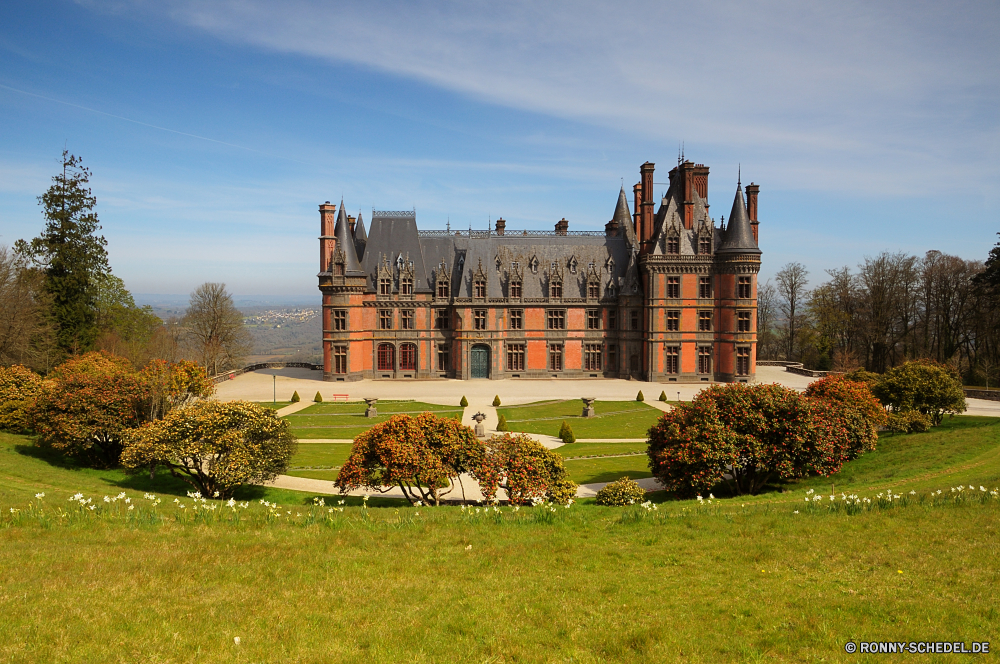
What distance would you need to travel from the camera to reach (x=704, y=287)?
61250 mm

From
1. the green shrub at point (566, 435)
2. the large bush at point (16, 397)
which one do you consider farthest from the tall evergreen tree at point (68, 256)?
the green shrub at point (566, 435)

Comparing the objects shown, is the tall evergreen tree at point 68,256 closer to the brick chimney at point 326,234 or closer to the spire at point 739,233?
the brick chimney at point 326,234

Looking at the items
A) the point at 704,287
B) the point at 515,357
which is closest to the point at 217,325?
the point at 515,357

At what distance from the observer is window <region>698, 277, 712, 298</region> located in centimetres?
6112

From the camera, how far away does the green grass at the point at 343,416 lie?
39.8 meters

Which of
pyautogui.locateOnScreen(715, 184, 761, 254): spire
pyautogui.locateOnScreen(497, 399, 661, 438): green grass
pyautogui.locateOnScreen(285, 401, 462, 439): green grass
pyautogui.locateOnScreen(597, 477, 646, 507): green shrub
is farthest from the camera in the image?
pyautogui.locateOnScreen(715, 184, 761, 254): spire

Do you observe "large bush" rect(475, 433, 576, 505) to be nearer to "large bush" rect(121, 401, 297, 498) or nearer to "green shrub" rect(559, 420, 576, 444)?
"large bush" rect(121, 401, 297, 498)

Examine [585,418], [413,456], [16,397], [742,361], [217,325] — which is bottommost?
[585,418]

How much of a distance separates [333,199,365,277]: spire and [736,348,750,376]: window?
1495 inches

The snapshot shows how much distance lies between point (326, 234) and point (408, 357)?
14.9 meters

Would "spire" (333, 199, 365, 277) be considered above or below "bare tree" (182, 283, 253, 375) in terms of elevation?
above

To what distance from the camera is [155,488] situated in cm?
2612

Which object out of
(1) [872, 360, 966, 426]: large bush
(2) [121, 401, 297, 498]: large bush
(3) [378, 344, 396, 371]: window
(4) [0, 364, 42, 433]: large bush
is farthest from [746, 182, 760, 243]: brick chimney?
(4) [0, 364, 42, 433]: large bush

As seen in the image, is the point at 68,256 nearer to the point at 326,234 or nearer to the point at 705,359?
the point at 326,234
